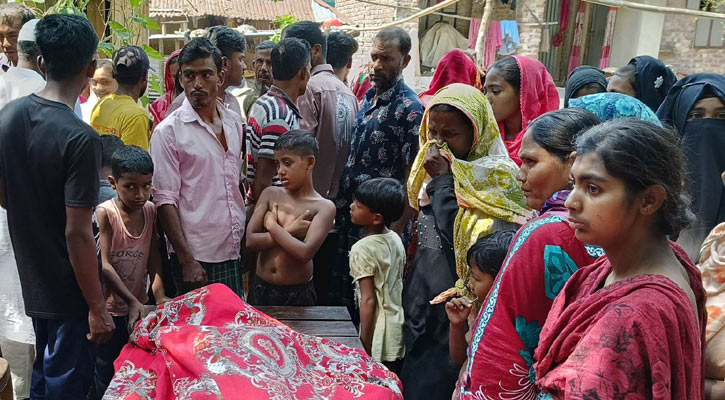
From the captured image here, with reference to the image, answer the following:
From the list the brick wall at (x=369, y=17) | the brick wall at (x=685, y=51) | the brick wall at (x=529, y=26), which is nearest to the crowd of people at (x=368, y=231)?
the brick wall at (x=369, y=17)

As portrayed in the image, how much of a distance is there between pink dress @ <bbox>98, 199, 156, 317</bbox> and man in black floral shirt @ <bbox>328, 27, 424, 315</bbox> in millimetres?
1403

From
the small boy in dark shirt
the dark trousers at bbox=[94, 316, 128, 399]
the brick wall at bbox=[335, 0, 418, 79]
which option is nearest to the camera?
the small boy in dark shirt

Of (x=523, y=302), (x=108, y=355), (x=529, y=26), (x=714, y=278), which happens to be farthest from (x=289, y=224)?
(x=529, y=26)

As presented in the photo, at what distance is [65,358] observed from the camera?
2.64 m

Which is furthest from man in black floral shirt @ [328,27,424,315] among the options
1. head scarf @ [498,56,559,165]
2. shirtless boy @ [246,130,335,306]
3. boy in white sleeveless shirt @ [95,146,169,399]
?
boy in white sleeveless shirt @ [95,146,169,399]

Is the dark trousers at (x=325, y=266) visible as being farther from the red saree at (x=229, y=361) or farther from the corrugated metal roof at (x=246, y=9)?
the corrugated metal roof at (x=246, y=9)

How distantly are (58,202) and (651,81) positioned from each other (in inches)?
151

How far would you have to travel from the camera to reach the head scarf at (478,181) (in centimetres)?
246

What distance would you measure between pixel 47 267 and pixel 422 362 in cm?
168

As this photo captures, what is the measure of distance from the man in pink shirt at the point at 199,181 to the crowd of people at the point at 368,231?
0.01m

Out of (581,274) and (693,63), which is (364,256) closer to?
(581,274)

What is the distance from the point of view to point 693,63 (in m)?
14.7

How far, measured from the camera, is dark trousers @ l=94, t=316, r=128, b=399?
10.1 feet

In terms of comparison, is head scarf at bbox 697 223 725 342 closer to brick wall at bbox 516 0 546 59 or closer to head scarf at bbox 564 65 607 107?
head scarf at bbox 564 65 607 107
